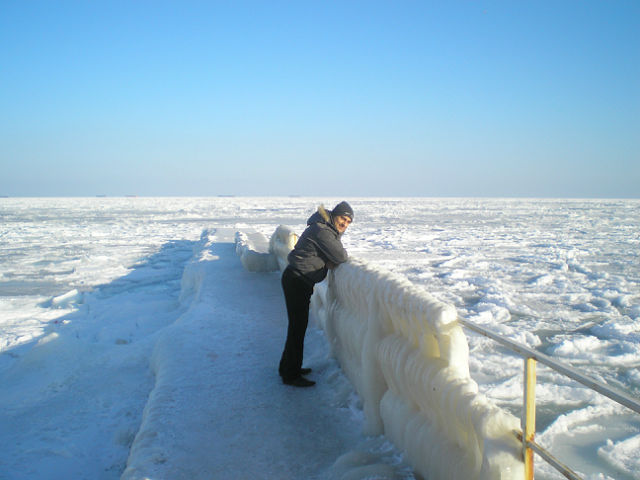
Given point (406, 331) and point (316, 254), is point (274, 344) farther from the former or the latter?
point (406, 331)

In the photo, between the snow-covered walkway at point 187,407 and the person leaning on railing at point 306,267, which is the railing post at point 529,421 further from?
the person leaning on railing at point 306,267

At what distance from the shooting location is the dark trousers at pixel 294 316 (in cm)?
374

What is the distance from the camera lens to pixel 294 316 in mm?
→ 3814

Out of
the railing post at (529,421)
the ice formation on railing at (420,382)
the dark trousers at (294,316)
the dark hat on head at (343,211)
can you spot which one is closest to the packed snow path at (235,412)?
the dark trousers at (294,316)

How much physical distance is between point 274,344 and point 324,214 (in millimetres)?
1783

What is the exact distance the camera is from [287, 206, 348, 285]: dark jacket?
12.1 ft

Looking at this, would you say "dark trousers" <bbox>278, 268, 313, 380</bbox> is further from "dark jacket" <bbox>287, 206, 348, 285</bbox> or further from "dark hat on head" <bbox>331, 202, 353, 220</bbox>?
"dark hat on head" <bbox>331, 202, 353, 220</bbox>

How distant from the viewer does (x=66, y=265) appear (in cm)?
1340

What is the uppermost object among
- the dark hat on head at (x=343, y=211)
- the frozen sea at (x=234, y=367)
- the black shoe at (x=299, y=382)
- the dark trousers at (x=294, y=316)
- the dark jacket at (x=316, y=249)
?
the dark hat on head at (x=343, y=211)

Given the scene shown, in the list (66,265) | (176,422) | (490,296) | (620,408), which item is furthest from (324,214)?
(66,265)

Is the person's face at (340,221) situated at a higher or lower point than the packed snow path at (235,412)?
higher

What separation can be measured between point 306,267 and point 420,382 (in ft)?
5.17

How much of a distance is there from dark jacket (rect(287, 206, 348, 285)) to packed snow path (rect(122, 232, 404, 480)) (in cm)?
101

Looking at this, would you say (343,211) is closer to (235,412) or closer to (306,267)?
(306,267)
